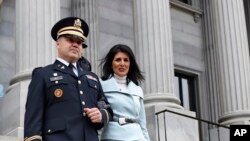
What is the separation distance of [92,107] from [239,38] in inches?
490

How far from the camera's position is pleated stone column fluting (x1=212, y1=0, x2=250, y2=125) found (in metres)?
16.7

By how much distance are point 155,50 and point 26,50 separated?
11.9 ft

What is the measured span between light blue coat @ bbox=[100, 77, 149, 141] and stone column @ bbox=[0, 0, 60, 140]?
5585 millimetres

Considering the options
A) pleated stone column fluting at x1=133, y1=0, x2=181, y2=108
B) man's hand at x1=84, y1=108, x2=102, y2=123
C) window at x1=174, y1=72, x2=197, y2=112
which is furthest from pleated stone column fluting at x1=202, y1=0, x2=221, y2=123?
man's hand at x1=84, y1=108, x2=102, y2=123

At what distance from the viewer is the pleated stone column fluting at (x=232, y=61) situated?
16703 mm

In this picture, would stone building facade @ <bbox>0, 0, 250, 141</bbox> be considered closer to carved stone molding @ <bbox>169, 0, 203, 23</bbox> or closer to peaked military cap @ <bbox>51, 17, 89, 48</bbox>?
carved stone molding @ <bbox>169, 0, 203, 23</bbox>

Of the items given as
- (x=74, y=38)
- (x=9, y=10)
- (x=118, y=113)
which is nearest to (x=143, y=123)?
(x=118, y=113)

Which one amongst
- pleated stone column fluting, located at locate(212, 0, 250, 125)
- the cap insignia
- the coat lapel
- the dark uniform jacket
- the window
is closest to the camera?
the dark uniform jacket

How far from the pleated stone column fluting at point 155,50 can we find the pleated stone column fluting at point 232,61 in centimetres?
323

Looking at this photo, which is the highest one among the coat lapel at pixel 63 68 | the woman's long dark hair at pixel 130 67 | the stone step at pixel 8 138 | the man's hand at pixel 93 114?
the woman's long dark hair at pixel 130 67

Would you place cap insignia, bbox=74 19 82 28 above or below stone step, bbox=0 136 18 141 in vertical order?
above

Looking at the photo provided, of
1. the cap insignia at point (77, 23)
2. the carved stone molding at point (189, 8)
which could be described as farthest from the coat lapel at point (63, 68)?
the carved stone molding at point (189, 8)

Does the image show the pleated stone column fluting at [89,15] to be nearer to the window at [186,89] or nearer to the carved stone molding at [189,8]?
the carved stone molding at [189,8]

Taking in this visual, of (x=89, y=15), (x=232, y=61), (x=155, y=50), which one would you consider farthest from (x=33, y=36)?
(x=232, y=61)
